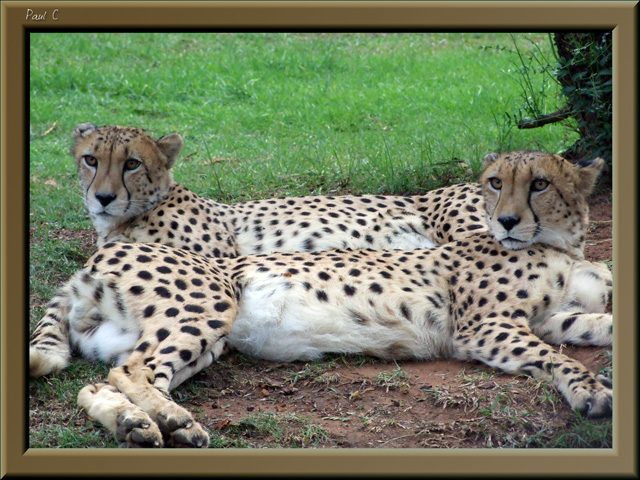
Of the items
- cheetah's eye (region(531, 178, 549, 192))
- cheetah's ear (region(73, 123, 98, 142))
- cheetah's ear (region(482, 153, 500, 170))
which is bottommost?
cheetah's eye (region(531, 178, 549, 192))

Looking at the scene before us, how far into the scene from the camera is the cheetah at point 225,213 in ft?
13.6

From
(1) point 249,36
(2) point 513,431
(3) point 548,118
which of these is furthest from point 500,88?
(2) point 513,431

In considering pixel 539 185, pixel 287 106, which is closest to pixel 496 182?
pixel 539 185

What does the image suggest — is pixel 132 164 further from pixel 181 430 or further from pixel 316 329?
pixel 181 430

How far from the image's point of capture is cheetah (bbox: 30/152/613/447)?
A: 307cm

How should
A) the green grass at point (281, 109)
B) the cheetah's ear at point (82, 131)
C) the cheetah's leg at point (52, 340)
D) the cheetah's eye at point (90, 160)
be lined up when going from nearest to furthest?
1. the cheetah's leg at point (52, 340)
2. the cheetah's eye at point (90, 160)
3. the cheetah's ear at point (82, 131)
4. the green grass at point (281, 109)

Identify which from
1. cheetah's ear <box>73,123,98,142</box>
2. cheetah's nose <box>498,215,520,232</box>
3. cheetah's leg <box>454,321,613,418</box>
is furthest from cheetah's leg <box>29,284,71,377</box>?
cheetah's nose <box>498,215,520,232</box>

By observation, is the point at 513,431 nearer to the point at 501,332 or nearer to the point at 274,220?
the point at 501,332

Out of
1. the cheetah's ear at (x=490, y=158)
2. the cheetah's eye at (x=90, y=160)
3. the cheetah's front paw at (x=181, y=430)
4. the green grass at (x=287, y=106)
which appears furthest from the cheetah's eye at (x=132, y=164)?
the cheetah's front paw at (x=181, y=430)

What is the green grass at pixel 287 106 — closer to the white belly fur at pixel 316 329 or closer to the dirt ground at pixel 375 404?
the white belly fur at pixel 316 329

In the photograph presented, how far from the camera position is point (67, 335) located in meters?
3.25

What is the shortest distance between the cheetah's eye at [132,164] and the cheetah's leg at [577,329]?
2.09 meters

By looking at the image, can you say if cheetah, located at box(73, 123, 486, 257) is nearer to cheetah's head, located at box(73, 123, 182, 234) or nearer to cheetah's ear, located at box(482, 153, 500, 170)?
cheetah's head, located at box(73, 123, 182, 234)

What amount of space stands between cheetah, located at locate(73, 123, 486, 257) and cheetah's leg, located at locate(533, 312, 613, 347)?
3.60 ft
